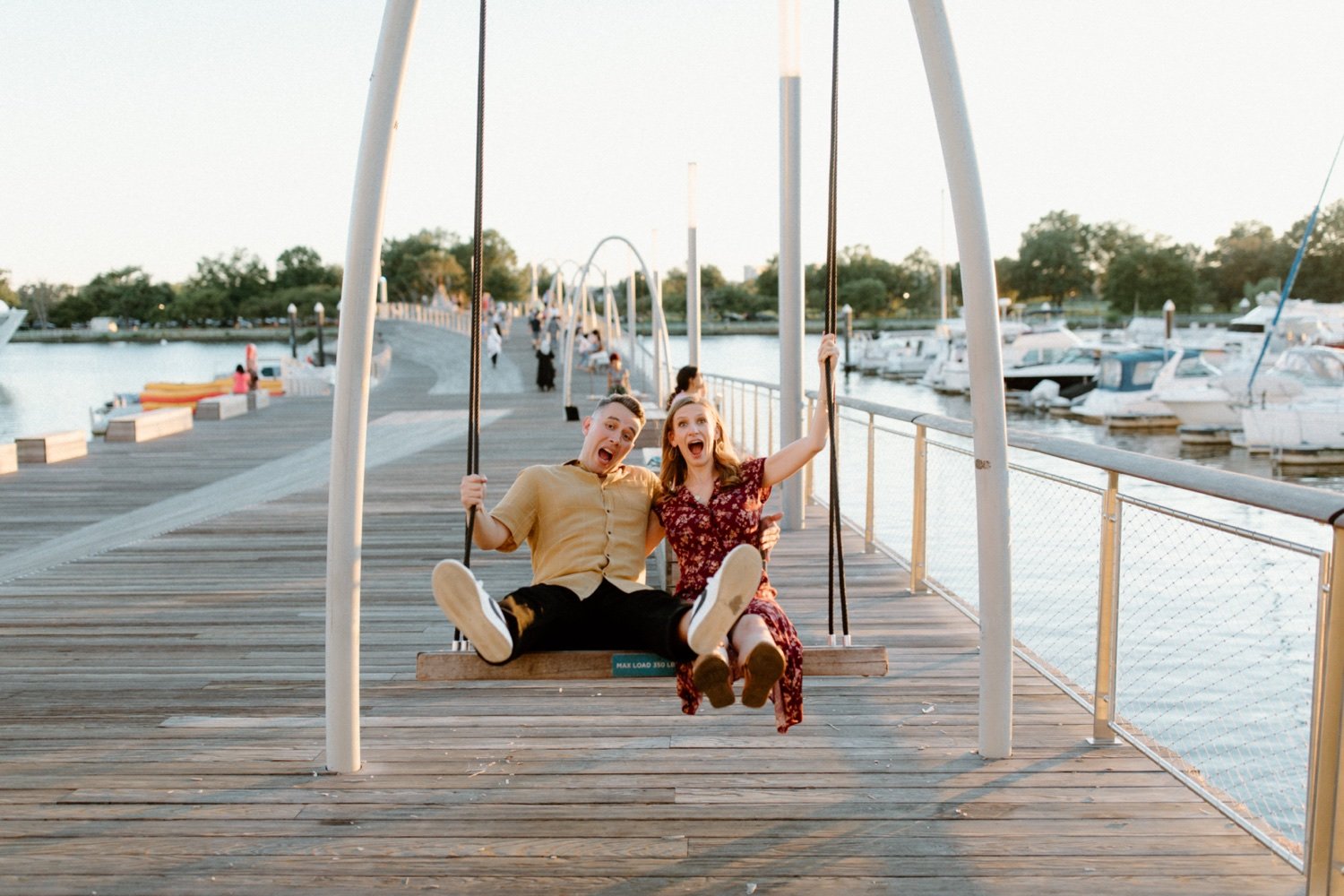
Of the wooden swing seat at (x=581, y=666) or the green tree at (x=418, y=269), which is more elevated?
the green tree at (x=418, y=269)

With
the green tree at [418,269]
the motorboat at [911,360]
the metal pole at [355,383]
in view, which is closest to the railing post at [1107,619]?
the metal pole at [355,383]

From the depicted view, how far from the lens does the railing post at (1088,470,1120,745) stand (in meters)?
3.96

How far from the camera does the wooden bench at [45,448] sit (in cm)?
1448

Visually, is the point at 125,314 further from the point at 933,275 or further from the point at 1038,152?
the point at 1038,152

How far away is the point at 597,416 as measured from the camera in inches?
161

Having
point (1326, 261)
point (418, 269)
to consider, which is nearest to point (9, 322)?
point (1326, 261)

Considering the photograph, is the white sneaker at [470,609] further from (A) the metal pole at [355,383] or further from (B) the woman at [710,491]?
(B) the woman at [710,491]

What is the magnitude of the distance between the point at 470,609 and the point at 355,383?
0.80 meters

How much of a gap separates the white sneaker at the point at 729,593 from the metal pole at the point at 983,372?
2.65ft

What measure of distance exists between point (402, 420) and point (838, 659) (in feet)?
57.3

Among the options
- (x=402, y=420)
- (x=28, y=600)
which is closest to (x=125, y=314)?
(x=402, y=420)

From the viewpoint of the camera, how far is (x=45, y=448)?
1450 centimetres

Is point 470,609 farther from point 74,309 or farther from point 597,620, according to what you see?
point 74,309

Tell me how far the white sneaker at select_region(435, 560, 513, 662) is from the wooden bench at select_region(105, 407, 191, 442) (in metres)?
14.8
